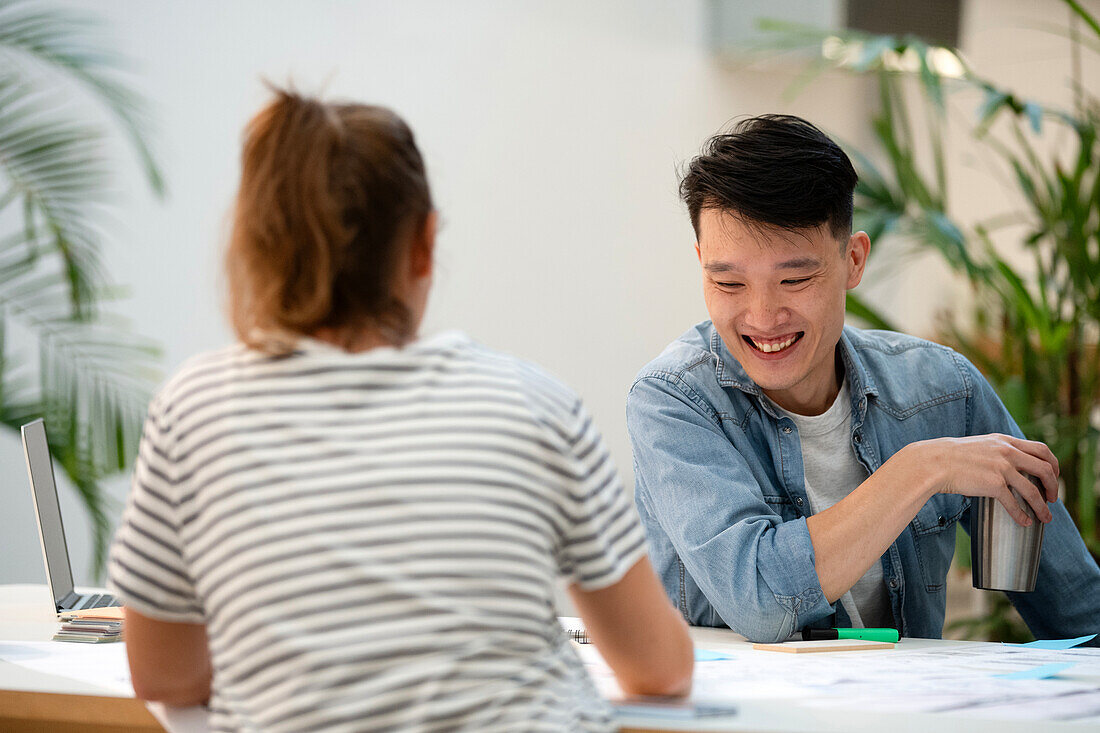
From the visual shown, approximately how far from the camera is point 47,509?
5.69 ft

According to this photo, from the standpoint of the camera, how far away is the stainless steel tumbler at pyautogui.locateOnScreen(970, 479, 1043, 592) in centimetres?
152

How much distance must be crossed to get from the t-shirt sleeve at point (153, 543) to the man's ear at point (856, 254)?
1.19m

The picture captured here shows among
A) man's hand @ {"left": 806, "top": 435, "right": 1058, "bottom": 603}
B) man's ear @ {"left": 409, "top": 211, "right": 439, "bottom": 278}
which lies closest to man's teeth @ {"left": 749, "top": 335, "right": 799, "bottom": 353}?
man's hand @ {"left": 806, "top": 435, "right": 1058, "bottom": 603}

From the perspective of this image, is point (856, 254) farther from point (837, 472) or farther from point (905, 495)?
point (905, 495)

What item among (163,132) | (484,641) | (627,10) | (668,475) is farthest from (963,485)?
(627,10)

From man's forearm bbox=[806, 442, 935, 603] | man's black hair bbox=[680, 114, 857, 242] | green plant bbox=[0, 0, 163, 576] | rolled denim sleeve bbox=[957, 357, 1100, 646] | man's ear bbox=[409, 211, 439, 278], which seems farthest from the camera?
green plant bbox=[0, 0, 163, 576]

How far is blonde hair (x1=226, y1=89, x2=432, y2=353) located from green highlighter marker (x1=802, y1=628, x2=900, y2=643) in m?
0.88

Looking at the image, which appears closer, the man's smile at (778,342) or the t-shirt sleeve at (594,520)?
the t-shirt sleeve at (594,520)

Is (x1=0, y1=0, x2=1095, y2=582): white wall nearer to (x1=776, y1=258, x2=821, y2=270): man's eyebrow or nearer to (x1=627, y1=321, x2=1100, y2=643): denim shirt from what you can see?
(x1=627, y1=321, x2=1100, y2=643): denim shirt

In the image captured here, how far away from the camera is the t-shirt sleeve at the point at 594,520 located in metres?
0.93

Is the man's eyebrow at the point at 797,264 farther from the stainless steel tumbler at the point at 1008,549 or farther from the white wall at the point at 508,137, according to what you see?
the white wall at the point at 508,137

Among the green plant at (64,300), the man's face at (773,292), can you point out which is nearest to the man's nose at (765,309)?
the man's face at (773,292)

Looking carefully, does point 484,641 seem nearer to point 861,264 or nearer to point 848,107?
point 861,264

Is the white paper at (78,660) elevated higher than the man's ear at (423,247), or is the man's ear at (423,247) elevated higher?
the man's ear at (423,247)
